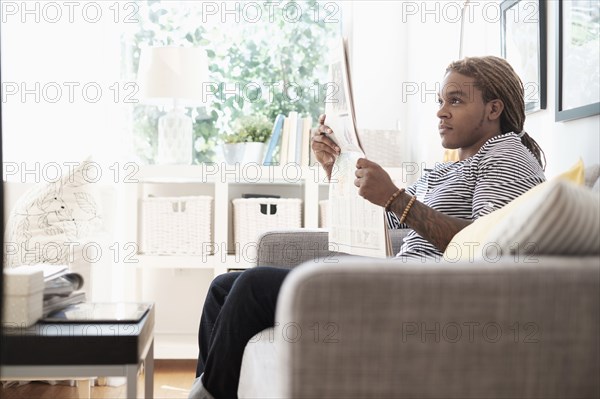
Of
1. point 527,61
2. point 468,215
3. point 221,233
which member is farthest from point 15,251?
point 527,61

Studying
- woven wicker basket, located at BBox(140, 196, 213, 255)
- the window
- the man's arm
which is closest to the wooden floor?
woven wicker basket, located at BBox(140, 196, 213, 255)

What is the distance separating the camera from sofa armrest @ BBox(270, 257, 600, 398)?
106 centimetres

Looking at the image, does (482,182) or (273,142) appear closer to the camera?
(482,182)

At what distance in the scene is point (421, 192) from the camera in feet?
7.07

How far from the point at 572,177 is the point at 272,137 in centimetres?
217

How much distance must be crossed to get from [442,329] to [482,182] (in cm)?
74

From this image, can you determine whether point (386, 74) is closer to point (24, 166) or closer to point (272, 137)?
point (272, 137)

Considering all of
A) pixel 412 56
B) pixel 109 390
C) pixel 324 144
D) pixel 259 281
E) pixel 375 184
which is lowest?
pixel 109 390

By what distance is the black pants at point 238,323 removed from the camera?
1630 millimetres

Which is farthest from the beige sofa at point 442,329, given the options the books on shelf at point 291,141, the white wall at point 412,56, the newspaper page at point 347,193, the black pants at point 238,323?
the books on shelf at point 291,141

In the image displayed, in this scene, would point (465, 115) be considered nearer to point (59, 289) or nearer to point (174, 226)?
point (59, 289)

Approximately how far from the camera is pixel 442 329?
1084 millimetres

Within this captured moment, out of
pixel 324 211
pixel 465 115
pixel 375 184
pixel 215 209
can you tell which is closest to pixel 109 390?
pixel 215 209

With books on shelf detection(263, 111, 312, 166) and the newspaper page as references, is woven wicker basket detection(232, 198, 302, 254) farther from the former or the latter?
the newspaper page
